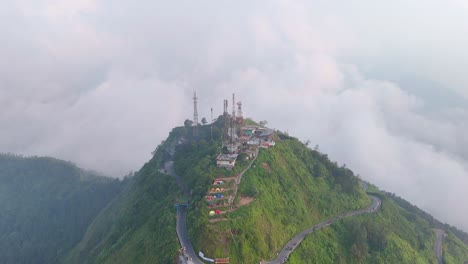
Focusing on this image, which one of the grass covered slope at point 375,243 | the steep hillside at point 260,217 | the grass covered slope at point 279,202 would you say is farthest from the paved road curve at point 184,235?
the grass covered slope at point 375,243

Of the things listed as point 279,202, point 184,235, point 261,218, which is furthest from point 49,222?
point 261,218

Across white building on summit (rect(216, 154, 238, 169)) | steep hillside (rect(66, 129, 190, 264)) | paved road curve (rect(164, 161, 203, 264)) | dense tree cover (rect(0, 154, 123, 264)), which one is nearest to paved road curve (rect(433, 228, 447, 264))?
white building on summit (rect(216, 154, 238, 169))

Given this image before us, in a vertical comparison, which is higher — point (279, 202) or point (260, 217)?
point (279, 202)

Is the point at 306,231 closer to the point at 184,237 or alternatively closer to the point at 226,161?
the point at 226,161

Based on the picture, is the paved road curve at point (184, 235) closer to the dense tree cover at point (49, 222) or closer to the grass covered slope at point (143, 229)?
the grass covered slope at point (143, 229)

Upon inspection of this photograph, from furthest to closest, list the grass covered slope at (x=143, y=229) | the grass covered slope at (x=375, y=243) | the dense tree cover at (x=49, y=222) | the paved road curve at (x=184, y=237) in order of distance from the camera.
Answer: the dense tree cover at (x=49, y=222), the grass covered slope at (x=375, y=243), the grass covered slope at (x=143, y=229), the paved road curve at (x=184, y=237)
